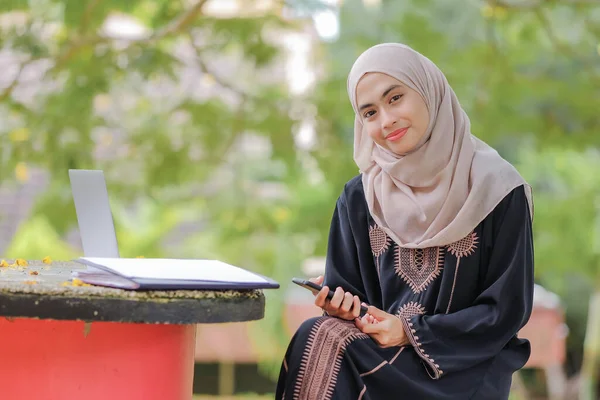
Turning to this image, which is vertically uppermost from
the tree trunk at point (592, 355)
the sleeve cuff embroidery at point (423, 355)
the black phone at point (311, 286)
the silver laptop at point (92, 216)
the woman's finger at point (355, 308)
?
the silver laptop at point (92, 216)

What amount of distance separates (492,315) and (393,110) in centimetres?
40

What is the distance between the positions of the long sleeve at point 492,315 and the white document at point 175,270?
0.37 m

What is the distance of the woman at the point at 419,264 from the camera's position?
1.44 metres

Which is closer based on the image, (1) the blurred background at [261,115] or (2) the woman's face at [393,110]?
(2) the woman's face at [393,110]

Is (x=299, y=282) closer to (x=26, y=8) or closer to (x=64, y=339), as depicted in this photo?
(x=64, y=339)

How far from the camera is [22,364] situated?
4.05 ft

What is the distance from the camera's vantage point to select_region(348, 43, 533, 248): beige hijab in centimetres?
155

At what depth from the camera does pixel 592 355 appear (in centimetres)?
539

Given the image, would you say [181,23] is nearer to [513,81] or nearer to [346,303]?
[513,81]

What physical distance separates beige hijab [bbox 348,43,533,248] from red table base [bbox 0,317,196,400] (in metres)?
0.54

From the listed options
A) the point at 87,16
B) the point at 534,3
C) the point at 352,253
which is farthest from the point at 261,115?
the point at 352,253

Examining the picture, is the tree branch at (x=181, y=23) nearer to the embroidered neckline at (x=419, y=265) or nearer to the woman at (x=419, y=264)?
the woman at (x=419, y=264)

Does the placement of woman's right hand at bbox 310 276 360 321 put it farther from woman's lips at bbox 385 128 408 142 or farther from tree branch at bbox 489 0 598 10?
tree branch at bbox 489 0 598 10

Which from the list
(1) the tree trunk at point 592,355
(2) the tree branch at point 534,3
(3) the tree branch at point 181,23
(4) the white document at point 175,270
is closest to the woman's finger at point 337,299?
(4) the white document at point 175,270
